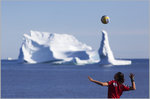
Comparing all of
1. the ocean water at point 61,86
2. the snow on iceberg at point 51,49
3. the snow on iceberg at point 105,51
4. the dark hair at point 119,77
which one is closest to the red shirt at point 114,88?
the dark hair at point 119,77

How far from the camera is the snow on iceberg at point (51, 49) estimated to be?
61.9 m

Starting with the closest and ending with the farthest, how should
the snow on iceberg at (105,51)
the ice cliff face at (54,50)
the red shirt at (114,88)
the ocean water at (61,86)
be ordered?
the red shirt at (114,88), the ocean water at (61,86), the snow on iceberg at (105,51), the ice cliff face at (54,50)

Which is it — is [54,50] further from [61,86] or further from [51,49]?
Answer: [61,86]

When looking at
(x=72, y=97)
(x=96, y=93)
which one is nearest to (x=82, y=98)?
(x=72, y=97)

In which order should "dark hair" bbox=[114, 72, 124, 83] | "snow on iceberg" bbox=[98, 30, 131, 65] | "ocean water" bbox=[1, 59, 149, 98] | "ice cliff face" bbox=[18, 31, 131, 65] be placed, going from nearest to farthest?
"dark hair" bbox=[114, 72, 124, 83], "ocean water" bbox=[1, 59, 149, 98], "snow on iceberg" bbox=[98, 30, 131, 65], "ice cliff face" bbox=[18, 31, 131, 65]

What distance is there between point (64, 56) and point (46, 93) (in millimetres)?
35140

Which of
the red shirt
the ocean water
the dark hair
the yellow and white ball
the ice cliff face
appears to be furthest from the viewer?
the ice cliff face

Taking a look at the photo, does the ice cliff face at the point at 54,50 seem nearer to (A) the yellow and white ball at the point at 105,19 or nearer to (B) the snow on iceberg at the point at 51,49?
(B) the snow on iceberg at the point at 51,49

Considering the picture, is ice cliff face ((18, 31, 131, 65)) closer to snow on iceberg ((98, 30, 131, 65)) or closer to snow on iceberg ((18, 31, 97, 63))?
snow on iceberg ((18, 31, 97, 63))

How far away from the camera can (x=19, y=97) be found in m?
27.8

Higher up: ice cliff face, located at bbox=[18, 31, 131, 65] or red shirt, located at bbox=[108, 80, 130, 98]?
red shirt, located at bbox=[108, 80, 130, 98]

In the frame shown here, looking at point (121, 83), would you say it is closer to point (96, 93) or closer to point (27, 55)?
point (96, 93)

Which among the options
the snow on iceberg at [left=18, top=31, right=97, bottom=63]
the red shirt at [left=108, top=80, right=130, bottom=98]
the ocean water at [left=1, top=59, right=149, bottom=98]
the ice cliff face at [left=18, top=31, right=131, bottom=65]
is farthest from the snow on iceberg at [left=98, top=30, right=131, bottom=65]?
the red shirt at [left=108, top=80, right=130, bottom=98]

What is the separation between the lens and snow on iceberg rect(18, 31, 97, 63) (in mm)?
61875
